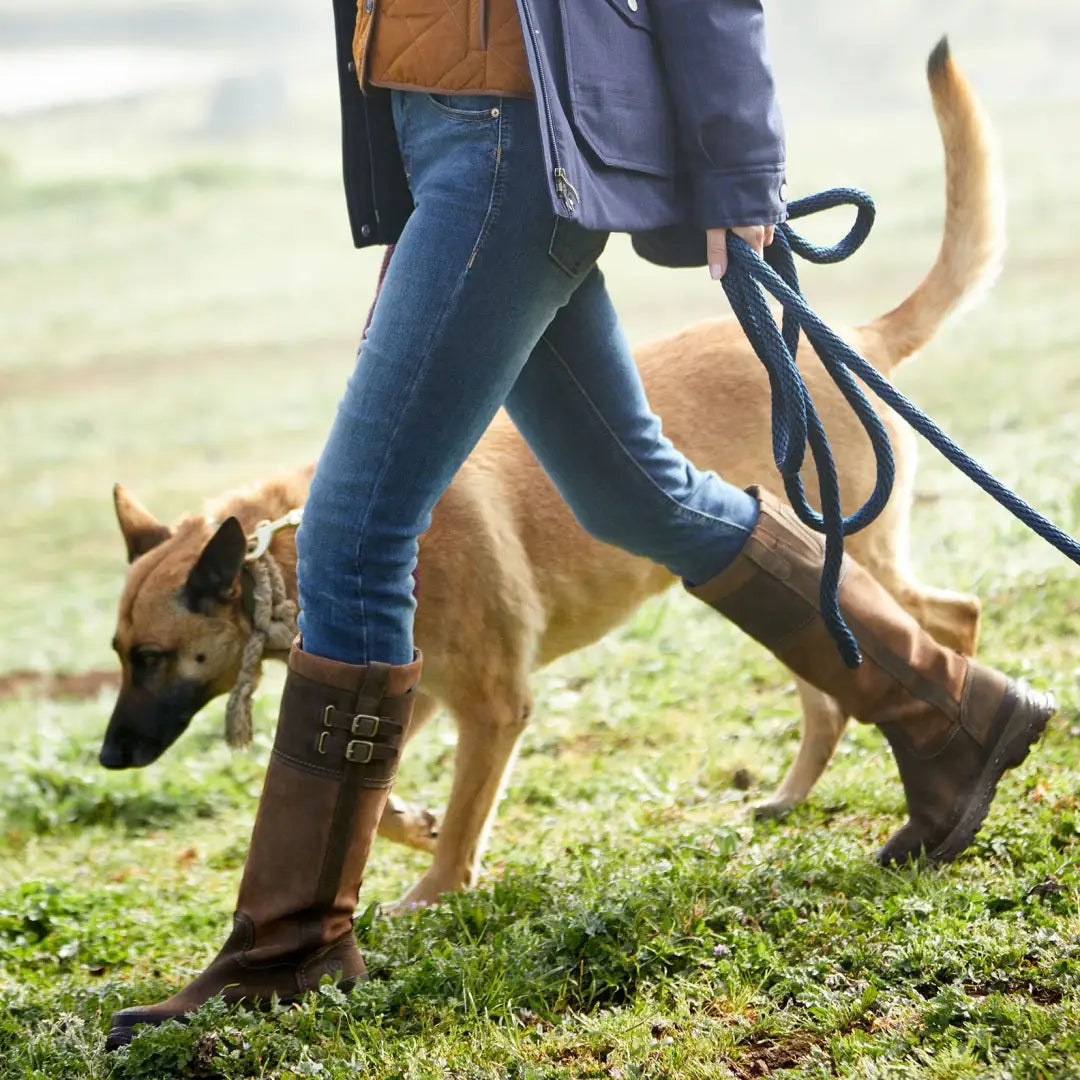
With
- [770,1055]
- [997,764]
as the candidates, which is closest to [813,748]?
[997,764]

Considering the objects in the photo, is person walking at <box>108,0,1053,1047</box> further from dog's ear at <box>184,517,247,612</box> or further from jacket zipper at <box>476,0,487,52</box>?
dog's ear at <box>184,517,247,612</box>

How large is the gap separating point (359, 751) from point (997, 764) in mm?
1451

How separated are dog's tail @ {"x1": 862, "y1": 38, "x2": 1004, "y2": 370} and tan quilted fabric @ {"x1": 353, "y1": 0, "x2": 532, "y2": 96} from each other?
188 centimetres

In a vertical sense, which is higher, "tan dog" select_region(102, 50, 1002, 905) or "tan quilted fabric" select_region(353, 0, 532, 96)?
"tan quilted fabric" select_region(353, 0, 532, 96)

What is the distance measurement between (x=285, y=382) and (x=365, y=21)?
1387 cm

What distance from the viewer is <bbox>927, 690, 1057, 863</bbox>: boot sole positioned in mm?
3047

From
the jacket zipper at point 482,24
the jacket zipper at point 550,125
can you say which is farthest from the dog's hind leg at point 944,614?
the jacket zipper at point 482,24

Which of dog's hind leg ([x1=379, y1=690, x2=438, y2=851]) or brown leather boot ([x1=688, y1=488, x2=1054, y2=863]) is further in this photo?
dog's hind leg ([x1=379, y1=690, x2=438, y2=851])

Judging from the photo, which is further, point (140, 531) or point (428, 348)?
point (140, 531)

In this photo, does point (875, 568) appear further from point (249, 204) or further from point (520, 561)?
point (249, 204)

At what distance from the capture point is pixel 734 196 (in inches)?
96.7

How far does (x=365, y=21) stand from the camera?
97.7 inches

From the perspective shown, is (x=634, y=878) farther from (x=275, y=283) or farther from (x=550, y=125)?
(x=275, y=283)

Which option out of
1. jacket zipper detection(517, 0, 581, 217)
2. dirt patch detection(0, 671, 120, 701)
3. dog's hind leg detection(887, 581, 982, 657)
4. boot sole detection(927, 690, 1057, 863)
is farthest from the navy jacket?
dirt patch detection(0, 671, 120, 701)
